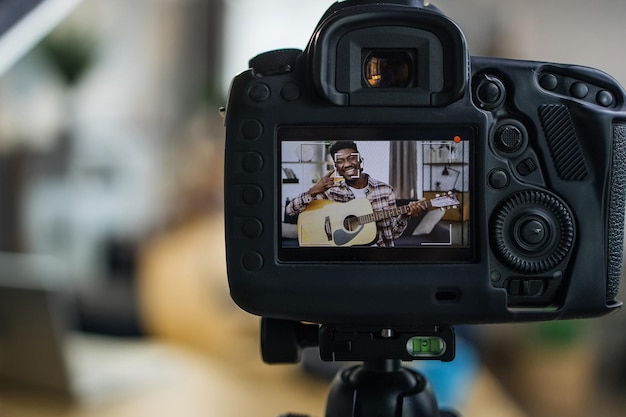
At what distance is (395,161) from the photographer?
1.88 ft

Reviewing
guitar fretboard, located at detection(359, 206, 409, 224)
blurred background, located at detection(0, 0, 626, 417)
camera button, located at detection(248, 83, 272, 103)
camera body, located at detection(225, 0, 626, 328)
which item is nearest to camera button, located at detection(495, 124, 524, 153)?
camera body, located at detection(225, 0, 626, 328)

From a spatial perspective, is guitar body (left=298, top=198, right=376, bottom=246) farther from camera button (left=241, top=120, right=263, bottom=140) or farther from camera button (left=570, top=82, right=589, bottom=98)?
camera button (left=570, top=82, right=589, bottom=98)

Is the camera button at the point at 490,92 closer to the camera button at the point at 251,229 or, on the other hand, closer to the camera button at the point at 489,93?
the camera button at the point at 489,93

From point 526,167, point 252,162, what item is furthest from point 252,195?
point 526,167

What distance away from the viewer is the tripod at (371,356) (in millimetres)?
594

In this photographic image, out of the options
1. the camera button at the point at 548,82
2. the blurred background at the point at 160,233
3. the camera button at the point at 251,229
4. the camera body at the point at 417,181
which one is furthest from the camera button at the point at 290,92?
the blurred background at the point at 160,233

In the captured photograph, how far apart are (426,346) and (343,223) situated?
0.47 feet

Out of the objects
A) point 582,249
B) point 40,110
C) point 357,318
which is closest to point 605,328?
point 582,249

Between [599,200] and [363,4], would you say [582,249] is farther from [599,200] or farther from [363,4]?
[363,4]

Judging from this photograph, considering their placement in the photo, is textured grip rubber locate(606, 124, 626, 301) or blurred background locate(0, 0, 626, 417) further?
blurred background locate(0, 0, 626, 417)

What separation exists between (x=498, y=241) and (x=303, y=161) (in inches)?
7.6

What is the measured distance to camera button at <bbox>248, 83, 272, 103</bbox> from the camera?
0.57 m

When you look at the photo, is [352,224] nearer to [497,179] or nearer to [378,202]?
[378,202]

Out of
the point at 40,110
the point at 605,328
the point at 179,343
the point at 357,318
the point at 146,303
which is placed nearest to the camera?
the point at 357,318
